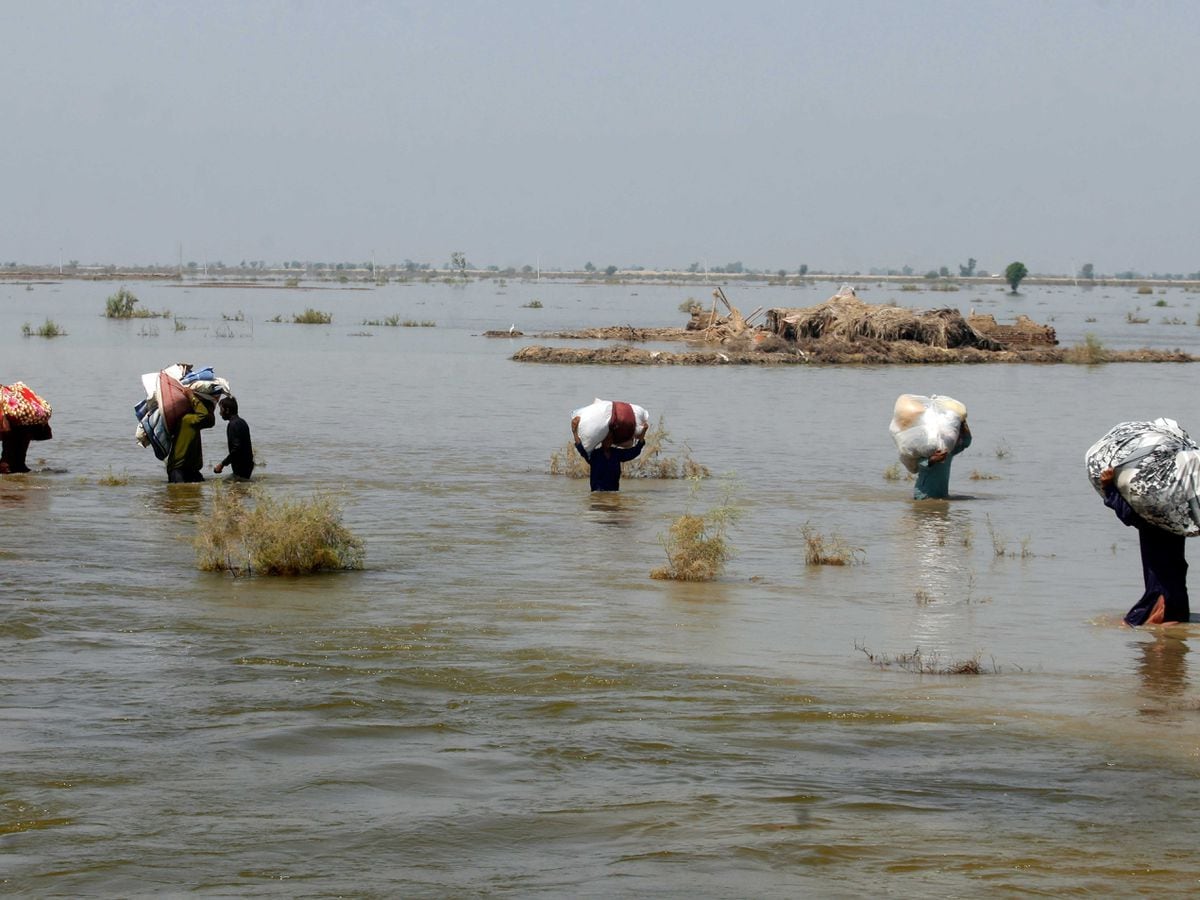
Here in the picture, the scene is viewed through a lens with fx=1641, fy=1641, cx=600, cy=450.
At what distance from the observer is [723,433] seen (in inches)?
947

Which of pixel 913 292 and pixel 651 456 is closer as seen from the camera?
pixel 651 456

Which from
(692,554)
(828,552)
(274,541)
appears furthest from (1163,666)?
(274,541)

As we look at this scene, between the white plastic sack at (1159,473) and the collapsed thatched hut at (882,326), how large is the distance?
3343cm

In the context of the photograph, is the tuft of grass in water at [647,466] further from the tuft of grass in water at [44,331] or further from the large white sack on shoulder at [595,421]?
the tuft of grass in water at [44,331]

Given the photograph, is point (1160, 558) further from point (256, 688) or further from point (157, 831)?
point (157, 831)

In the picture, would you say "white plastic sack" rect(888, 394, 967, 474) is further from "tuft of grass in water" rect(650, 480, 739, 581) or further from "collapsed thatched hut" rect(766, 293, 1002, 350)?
"collapsed thatched hut" rect(766, 293, 1002, 350)

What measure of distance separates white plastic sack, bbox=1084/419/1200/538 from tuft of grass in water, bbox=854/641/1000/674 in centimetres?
148

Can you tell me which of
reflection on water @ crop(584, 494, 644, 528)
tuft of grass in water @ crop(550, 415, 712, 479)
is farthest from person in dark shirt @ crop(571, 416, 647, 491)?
tuft of grass in water @ crop(550, 415, 712, 479)

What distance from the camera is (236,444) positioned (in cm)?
1645

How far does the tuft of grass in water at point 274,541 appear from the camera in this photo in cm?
1131

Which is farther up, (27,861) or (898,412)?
(898,412)

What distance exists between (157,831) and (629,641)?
387 cm

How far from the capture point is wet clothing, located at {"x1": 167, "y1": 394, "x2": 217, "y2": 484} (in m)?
16.3

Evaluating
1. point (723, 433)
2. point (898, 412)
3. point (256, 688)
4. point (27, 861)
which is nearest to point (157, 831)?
point (27, 861)
